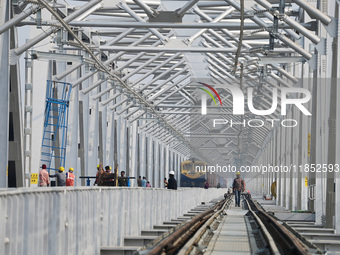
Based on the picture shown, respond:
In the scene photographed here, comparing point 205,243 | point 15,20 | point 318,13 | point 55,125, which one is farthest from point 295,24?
point 55,125

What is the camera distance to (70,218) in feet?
37.5

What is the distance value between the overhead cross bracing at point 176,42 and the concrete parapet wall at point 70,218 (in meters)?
6.06

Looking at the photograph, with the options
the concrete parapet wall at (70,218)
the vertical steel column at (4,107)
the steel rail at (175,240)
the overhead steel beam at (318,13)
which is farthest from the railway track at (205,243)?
the vertical steel column at (4,107)

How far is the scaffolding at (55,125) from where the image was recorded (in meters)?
32.7

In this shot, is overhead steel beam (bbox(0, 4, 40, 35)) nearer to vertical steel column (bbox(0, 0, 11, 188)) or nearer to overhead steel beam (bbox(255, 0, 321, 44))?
vertical steel column (bbox(0, 0, 11, 188))

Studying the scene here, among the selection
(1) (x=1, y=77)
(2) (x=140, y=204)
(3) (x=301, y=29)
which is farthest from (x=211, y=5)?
(2) (x=140, y=204)

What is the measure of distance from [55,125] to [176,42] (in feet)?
22.6

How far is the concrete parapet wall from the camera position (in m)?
8.34

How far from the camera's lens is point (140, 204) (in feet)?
63.5

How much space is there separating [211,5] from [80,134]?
43.1ft

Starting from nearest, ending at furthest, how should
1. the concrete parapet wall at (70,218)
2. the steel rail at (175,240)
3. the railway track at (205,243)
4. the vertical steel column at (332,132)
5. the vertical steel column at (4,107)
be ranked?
the concrete parapet wall at (70,218), the steel rail at (175,240), the railway track at (205,243), the vertical steel column at (332,132), the vertical steel column at (4,107)

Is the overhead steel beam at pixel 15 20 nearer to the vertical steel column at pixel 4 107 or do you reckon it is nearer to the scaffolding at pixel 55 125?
the vertical steel column at pixel 4 107

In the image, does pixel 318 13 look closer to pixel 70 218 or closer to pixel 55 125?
pixel 70 218

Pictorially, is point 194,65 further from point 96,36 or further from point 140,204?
point 140,204
